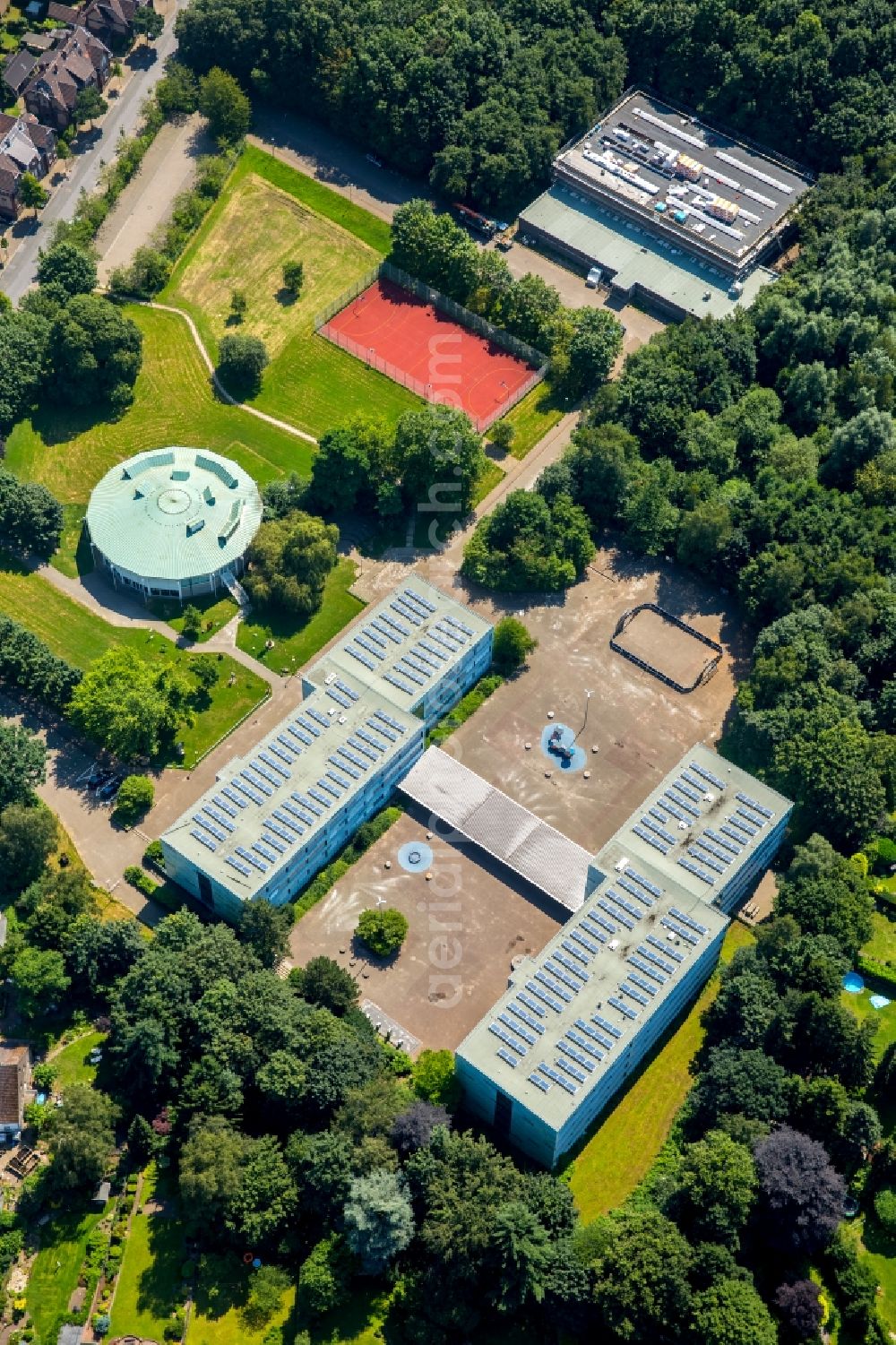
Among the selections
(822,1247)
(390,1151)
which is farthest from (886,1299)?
(390,1151)

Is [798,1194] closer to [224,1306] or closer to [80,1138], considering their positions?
[224,1306]

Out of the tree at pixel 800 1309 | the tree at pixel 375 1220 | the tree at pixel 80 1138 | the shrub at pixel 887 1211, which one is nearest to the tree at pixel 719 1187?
the tree at pixel 800 1309

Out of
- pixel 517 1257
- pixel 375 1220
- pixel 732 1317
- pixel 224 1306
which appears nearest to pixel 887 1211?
pixel 732 1317

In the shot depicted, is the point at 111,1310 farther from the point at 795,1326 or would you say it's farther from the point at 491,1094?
the point at 795,1326

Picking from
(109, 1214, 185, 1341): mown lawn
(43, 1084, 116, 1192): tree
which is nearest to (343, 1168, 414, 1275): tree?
(109, 1214, 185, 1341): mown lawn

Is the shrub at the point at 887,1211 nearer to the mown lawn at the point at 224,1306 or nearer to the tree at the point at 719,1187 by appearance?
the tree at the point at 719,1187

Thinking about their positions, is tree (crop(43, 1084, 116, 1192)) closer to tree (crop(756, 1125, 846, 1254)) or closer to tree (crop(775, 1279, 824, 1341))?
tree (crop(756, 1125, 846, 1254))

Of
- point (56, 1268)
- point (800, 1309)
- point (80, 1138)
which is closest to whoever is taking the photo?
point (800, 1309)
